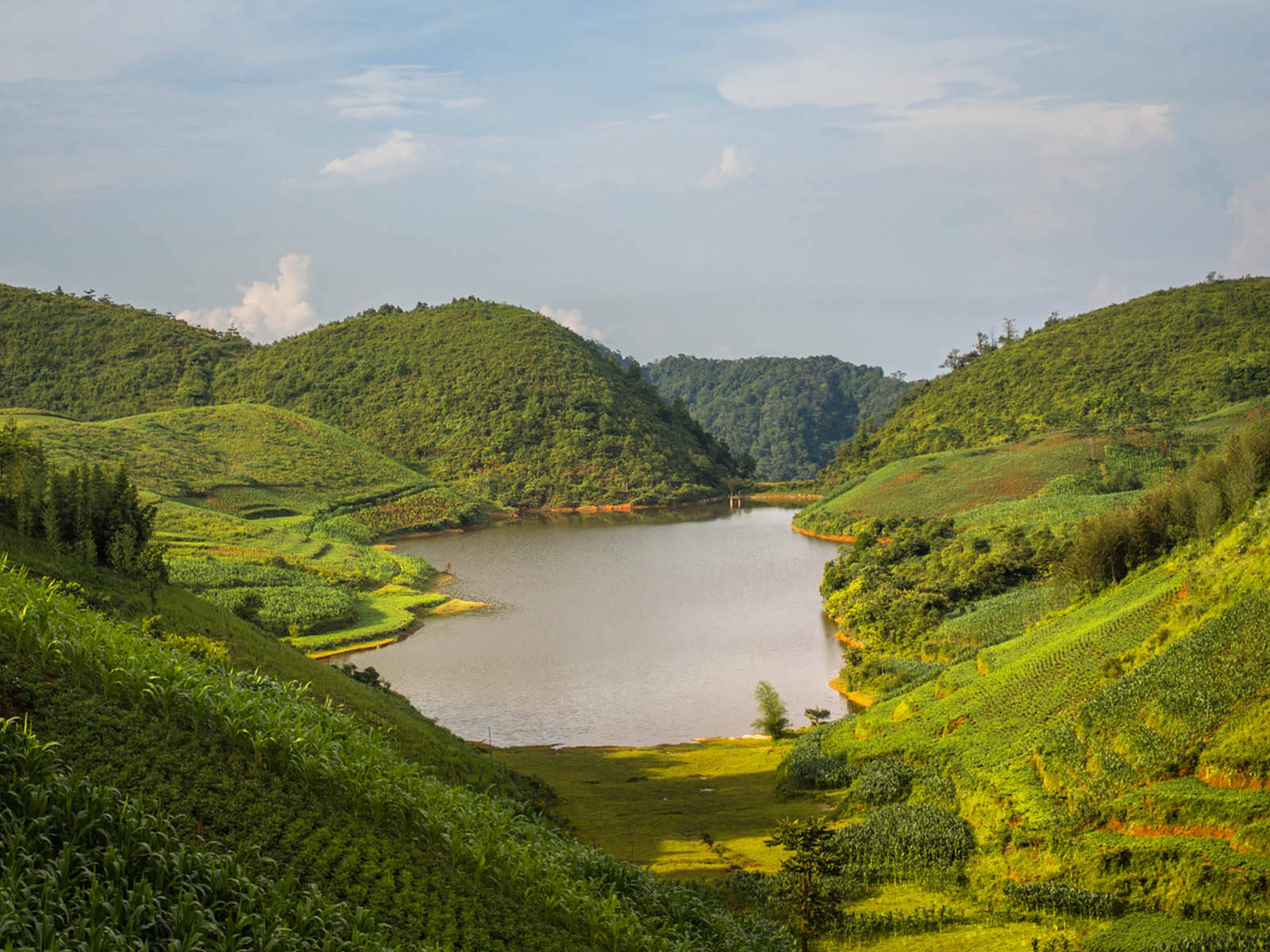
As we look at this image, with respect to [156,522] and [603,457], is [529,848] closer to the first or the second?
[156,522]

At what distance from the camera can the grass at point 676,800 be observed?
63.0 ft

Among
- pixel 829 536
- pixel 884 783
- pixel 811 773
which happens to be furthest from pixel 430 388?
pixel 884 783

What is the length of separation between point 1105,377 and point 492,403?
67.3 meters

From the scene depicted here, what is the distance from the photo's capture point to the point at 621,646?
41.8 meters

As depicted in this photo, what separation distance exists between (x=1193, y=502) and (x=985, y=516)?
101 ft

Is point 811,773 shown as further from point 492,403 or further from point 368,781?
point 492,403

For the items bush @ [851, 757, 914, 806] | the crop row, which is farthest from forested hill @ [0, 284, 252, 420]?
the crop row

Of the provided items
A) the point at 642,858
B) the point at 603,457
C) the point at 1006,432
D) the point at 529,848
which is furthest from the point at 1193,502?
the point at 603,457

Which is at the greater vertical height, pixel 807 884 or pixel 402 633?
pixel 807 884

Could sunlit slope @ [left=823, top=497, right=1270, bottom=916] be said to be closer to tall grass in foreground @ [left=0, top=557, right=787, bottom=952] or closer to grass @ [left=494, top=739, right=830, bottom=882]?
grass @ [left=494, top=739, right=830, bottom=882]

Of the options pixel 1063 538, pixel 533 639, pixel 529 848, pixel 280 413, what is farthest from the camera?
pixel 280 413

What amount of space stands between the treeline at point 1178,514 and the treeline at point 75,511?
27.3 m

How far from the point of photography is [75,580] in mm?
19516

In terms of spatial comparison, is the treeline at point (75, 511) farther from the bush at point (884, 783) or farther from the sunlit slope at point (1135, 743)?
the sunlit slope at point (1135, 743)
